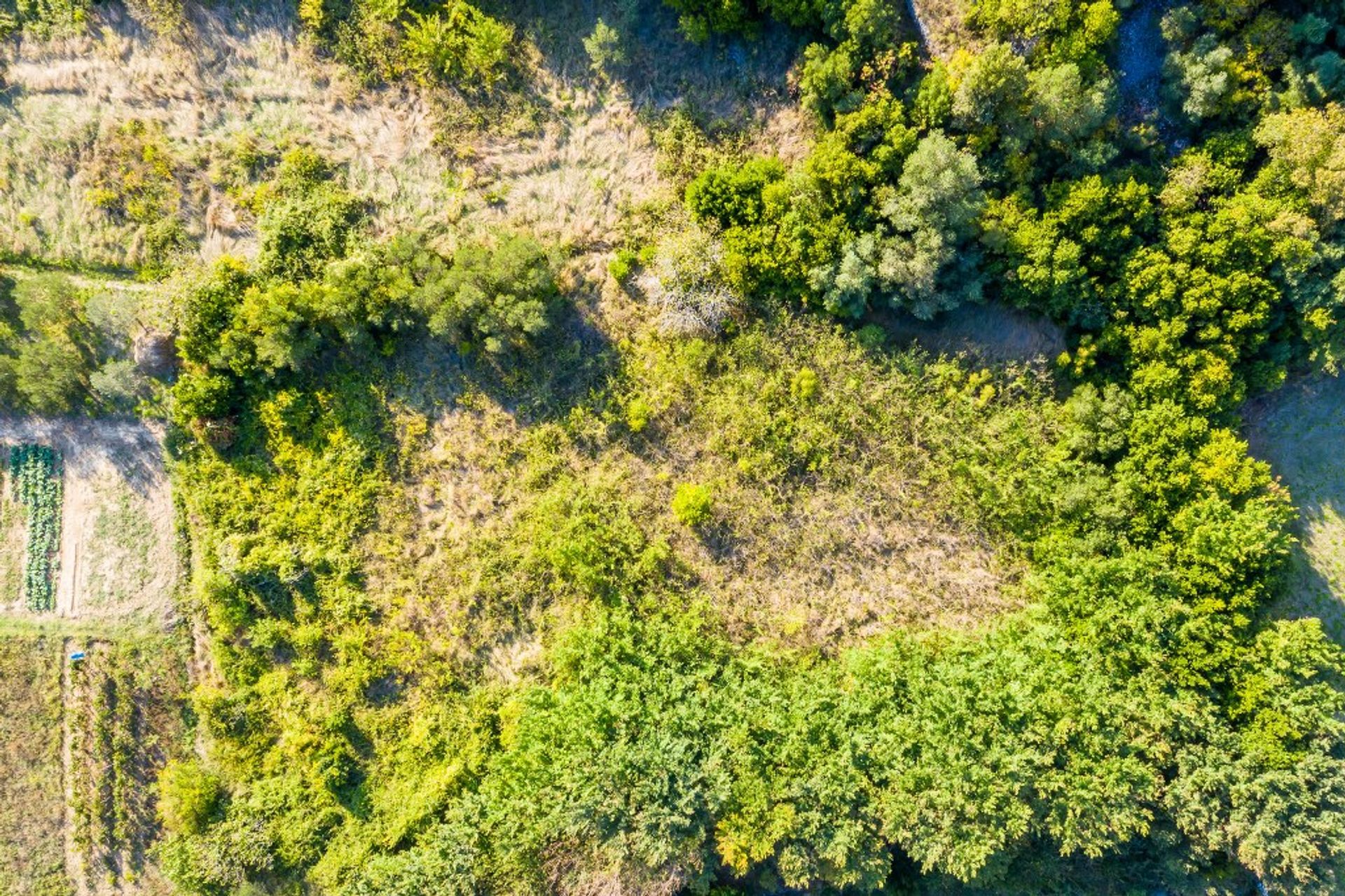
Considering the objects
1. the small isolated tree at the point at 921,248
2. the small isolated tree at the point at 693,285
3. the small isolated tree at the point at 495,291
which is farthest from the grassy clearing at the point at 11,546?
the small isolated tree at the point at 921,248

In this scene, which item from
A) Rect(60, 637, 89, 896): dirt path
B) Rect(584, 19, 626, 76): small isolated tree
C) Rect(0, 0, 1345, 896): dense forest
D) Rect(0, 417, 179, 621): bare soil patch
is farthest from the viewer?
Rect(0, 417, 179, 621): bare soil patch

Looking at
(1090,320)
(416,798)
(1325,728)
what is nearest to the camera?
(1325,728)

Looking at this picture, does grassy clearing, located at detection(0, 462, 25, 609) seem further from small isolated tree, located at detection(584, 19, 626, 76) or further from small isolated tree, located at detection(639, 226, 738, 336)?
small isolated tree, located at detection(584, 19, 626, 76)

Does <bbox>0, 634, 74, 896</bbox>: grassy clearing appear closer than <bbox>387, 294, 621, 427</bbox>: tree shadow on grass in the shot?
No

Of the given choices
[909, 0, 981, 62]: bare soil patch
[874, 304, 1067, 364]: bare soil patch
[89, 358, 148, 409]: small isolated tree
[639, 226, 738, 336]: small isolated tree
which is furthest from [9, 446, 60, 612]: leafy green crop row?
[909, 0, 981, 62]: bare soil patch

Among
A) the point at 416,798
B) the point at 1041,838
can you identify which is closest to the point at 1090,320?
the point at 1041,838

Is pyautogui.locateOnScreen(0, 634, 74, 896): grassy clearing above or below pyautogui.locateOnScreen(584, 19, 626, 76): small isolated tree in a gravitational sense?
below

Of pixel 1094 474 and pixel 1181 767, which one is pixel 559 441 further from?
pixel 1181 767
